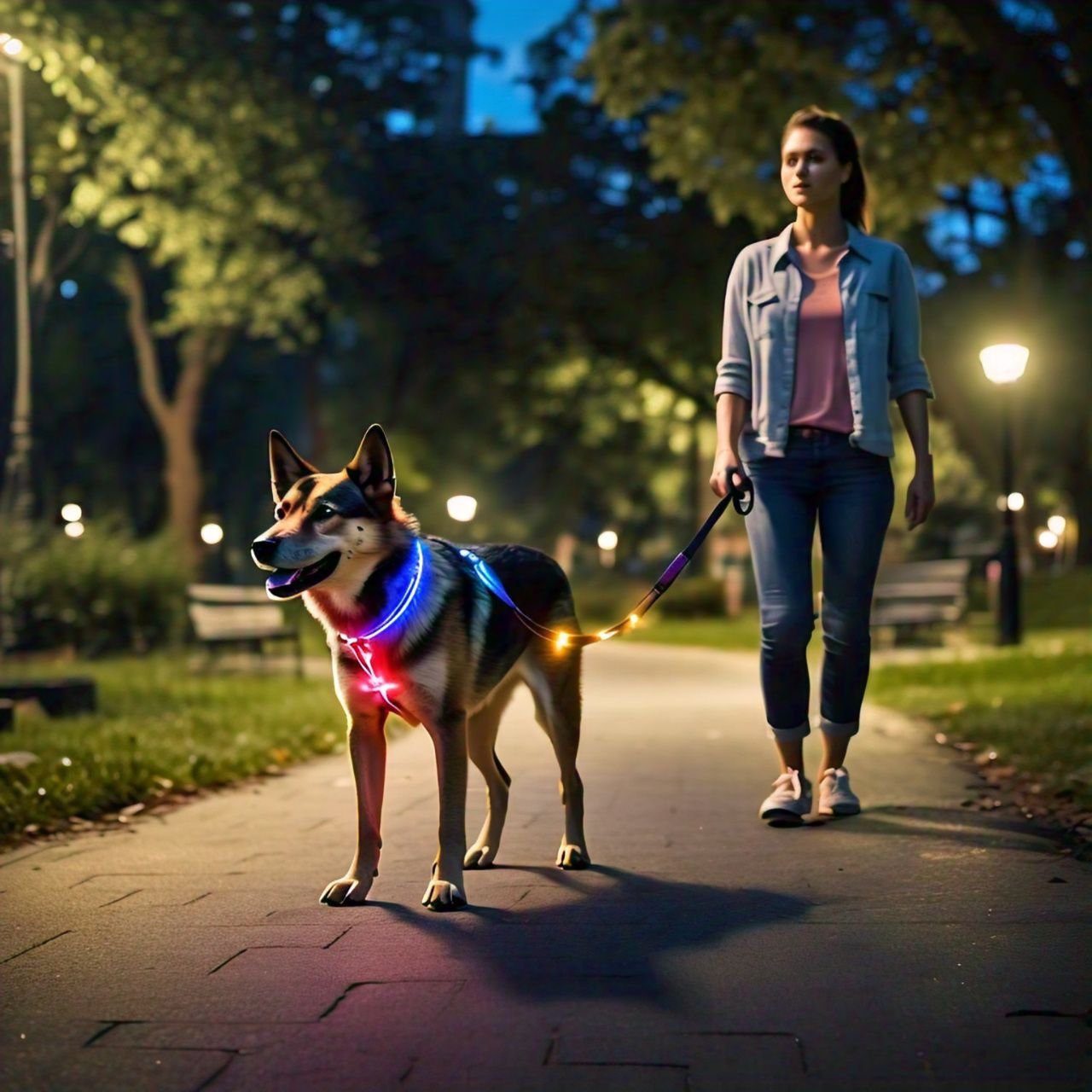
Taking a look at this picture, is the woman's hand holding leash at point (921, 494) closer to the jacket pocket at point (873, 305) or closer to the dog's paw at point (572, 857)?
the jacket pocket at point (873, 305)

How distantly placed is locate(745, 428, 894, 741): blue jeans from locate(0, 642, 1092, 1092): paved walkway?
0.54m

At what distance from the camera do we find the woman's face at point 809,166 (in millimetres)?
6258

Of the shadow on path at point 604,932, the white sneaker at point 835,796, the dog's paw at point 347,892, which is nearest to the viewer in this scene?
the shadow on path at point 604,932

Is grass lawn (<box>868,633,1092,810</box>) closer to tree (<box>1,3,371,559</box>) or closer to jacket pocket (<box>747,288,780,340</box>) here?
jacket pocket (<box>747,288,780,340</box>)

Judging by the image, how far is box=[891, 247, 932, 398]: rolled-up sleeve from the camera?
6.36 meters

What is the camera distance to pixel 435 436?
41.5m

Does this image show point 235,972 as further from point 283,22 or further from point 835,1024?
point 283,22

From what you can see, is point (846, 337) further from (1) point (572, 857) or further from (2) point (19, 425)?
(2) point (19, 425)

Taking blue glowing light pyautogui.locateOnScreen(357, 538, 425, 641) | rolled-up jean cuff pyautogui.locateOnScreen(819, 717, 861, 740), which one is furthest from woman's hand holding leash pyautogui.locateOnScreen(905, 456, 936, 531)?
blue glowing light pyautogui.locateOnScreen(357, 538, 425, 641)

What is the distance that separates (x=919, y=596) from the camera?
2130 cm

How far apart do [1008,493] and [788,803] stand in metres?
13.3

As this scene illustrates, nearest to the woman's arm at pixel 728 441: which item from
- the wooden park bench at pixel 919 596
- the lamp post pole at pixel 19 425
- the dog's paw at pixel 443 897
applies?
the dog's paw at pixel 443 897

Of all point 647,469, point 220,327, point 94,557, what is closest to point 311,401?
point 220,327

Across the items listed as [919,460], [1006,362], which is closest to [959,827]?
[919,460]
